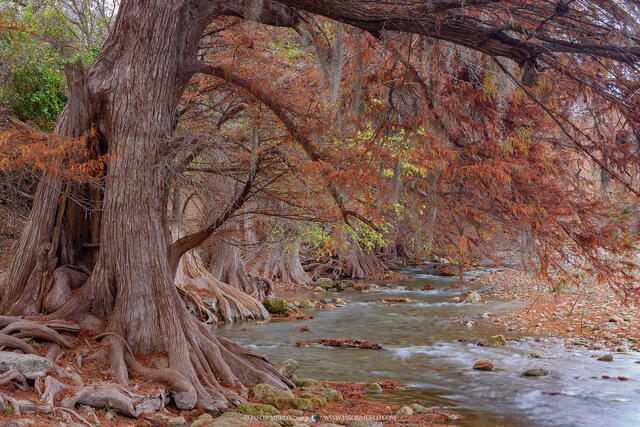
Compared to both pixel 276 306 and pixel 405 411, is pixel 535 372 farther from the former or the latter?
pixel 276 306

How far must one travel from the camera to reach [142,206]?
23.0 ft

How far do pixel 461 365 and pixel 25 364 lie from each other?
8.07 m

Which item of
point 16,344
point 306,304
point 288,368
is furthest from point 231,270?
point 16,344

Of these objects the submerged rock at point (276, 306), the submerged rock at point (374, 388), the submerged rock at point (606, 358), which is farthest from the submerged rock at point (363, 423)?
the submerged rock at point (276, 306)

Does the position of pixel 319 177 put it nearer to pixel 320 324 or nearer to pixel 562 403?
pixel 562 403

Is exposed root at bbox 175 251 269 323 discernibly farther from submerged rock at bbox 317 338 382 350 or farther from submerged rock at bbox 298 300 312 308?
submerged rock at bbox 317 338 382 350

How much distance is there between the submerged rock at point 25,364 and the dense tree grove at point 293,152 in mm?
853

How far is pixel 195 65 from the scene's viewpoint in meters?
7.49

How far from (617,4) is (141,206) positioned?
5.76 m

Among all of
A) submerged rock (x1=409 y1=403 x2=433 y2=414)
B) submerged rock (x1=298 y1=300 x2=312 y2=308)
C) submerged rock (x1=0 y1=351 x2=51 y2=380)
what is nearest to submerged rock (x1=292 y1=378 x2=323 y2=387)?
submerged rock (x1=409 y1=403 x2=433 y2=414)

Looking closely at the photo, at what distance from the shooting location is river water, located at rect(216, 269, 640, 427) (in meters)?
7.93

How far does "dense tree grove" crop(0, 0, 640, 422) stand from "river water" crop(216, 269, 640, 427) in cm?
199

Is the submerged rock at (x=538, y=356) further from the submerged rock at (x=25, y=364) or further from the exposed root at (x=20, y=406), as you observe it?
the exposed root at (x=20, y=406)

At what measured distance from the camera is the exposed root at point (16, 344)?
5783mm
